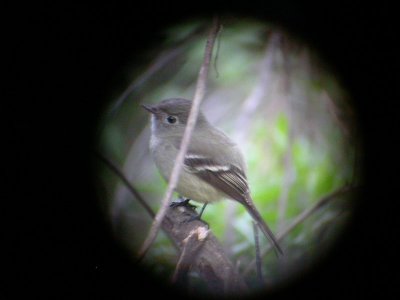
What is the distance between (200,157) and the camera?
184 cm

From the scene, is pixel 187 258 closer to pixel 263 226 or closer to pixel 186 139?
pixel 263 226

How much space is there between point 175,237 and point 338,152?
0.61 m

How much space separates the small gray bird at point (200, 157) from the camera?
1749 millimetres

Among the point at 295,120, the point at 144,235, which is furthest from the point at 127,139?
the point at 295,120

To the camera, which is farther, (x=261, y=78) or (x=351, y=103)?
(x=261, y=78)

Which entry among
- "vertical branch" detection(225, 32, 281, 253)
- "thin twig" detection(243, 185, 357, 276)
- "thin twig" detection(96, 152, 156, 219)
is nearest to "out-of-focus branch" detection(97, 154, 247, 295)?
"thin twig" detection(96, 152, 156, 219)

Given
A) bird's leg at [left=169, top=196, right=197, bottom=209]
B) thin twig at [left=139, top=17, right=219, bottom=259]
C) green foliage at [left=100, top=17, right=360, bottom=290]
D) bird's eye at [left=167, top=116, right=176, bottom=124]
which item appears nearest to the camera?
thin twig at [left=139, top=17, right=219, bottom=259]

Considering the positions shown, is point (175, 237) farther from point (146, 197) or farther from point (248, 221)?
point (248, 221)

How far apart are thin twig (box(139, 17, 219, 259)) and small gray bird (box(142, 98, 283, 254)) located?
11.4 inches

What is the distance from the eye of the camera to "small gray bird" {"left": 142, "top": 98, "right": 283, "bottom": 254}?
1.75 meters

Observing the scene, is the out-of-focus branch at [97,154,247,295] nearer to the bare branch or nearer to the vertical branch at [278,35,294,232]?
the bare branch

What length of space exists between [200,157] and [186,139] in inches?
17.7

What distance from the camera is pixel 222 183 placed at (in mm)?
1776

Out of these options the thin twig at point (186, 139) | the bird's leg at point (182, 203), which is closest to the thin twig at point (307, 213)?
the bird's leg at point (182, 203)
